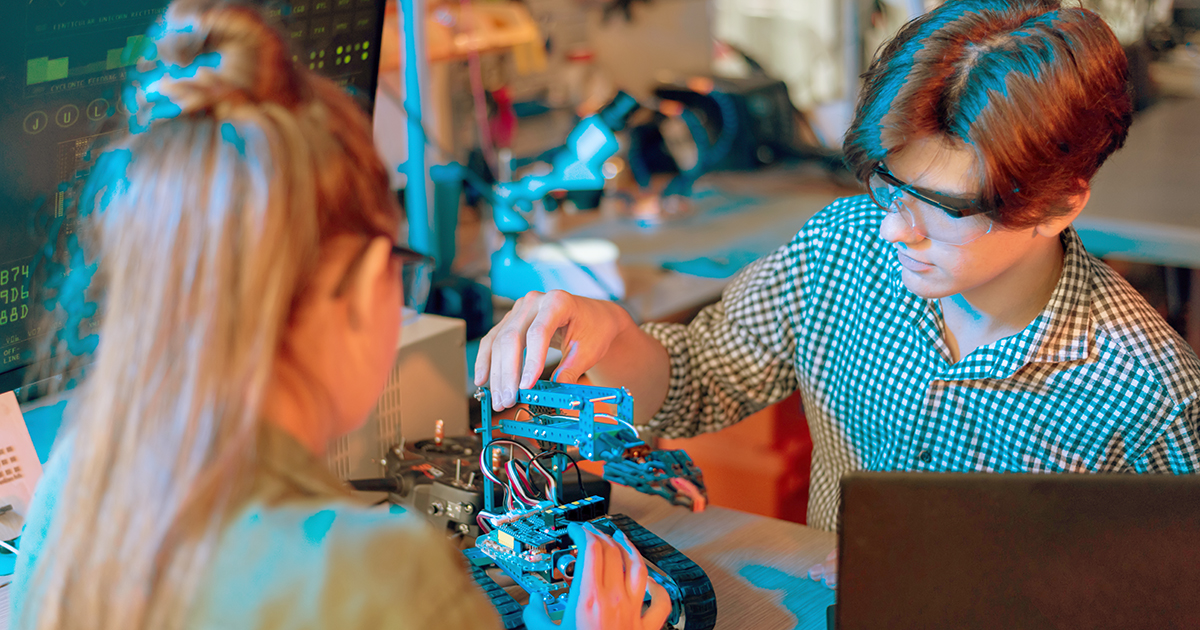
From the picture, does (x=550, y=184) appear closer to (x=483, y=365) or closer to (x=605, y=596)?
(x=483, y=365)

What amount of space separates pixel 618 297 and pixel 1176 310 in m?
1.32

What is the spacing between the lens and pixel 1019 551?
25.2 inches

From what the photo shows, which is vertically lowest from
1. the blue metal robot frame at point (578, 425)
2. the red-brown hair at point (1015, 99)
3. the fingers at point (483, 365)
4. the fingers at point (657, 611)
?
the fingers at point (657, 611)

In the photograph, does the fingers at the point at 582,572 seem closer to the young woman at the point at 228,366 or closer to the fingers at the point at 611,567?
the fingers at the point at 611,567

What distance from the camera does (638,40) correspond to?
2734 millimetres

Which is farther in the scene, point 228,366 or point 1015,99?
point 1015,99

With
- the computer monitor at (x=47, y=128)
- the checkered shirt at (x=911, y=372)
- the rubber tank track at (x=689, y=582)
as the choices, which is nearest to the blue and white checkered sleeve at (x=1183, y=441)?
the checkered shirt at (x=911, y=372)

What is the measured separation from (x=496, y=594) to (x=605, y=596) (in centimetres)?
18

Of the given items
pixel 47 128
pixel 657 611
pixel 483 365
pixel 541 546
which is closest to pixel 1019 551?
pixel 657 611

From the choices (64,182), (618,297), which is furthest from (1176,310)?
(64,182)

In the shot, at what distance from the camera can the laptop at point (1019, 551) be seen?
2.05 ft

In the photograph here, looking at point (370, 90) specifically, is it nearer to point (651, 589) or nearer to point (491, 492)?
point (491, 492)

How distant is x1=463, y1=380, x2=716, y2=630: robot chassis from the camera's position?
0.80m

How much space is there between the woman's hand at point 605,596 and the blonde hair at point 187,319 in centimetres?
28
